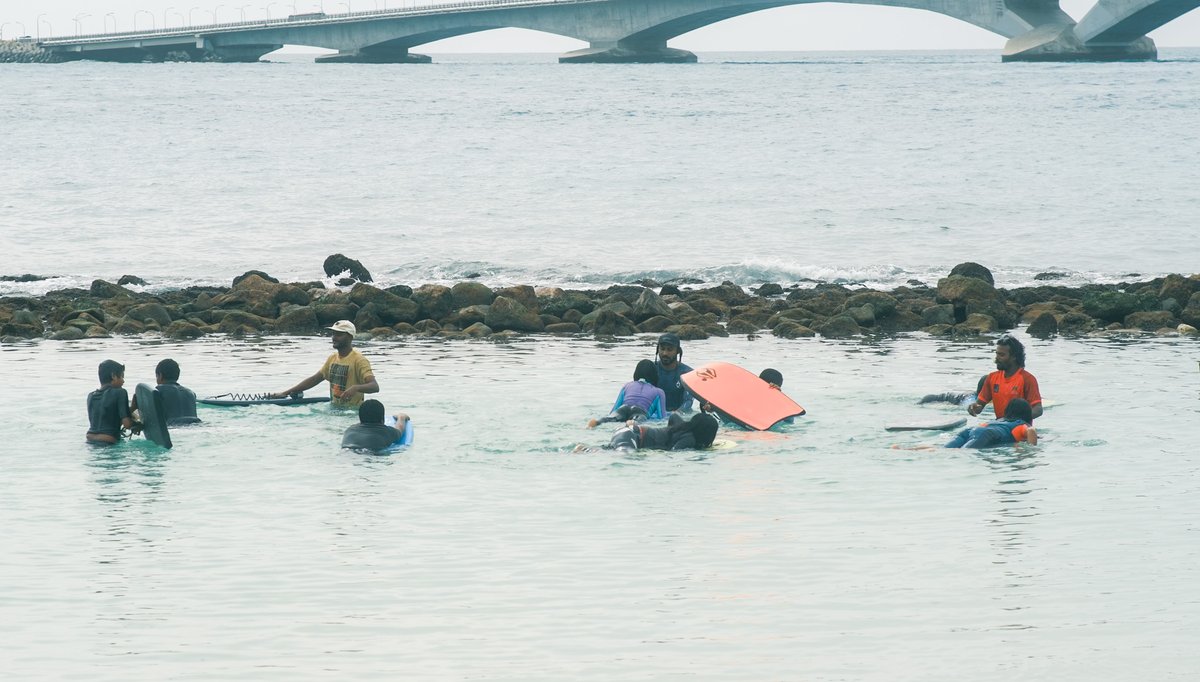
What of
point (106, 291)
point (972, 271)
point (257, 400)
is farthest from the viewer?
point (972, 271)

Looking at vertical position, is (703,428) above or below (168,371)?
below

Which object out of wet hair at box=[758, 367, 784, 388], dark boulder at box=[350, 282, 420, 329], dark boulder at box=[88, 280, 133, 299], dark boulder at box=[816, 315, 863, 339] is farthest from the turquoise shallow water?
dark boulder at box=[88, 280, 133, 299]

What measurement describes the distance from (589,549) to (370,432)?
448 cm

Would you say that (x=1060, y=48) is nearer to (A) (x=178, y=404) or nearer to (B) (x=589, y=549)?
(A) (x=178, y=404)

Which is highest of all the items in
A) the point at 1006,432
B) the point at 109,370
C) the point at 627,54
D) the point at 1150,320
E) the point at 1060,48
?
the point at 627,54

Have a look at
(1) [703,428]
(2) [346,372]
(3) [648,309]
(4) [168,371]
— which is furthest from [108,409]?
(3) [648,309]

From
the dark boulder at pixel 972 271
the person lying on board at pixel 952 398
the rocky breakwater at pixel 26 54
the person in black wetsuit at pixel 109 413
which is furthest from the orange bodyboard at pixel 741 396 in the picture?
the rocky breakwater at pixel 26 54

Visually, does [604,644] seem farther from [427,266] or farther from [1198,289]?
[427,266]

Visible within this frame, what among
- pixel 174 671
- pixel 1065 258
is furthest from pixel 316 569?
pixel 1065 258

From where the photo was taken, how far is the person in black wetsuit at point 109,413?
16.1 meters

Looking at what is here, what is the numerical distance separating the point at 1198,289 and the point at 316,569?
22077mm

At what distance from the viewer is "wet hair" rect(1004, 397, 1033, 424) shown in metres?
16.4

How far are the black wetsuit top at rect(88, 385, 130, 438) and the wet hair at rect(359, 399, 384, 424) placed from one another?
2.50m

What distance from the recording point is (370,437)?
16062 millimetres
